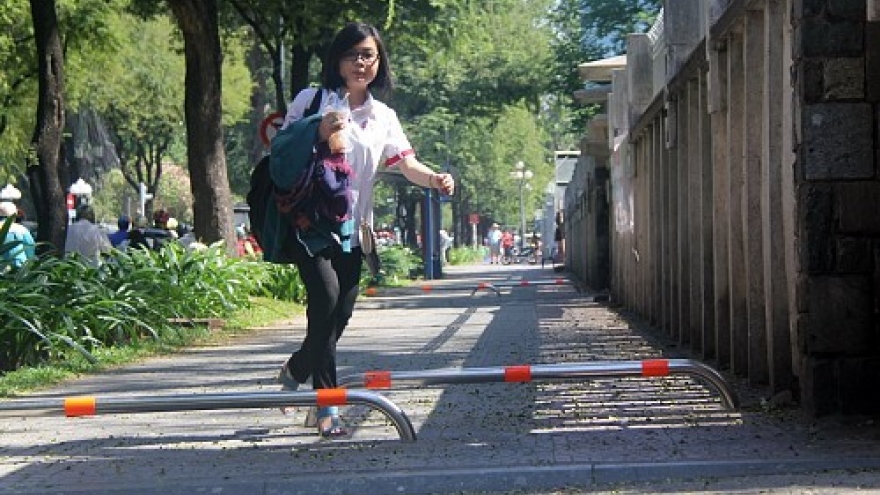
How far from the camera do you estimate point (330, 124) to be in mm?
8445

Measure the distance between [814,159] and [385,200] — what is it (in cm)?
8009

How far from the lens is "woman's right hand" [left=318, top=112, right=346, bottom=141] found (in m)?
8.42

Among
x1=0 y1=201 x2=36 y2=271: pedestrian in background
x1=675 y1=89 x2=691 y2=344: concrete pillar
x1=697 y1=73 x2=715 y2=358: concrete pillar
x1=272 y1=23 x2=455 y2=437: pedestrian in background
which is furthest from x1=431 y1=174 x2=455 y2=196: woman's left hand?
x1=0 y1=201 x2=36 y2=271: pedestrian in background

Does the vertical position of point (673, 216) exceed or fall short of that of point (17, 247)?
it exceeds it

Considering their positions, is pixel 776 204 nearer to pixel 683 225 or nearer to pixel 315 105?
pixel 315 105

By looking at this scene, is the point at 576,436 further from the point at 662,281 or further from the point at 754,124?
the point at 662,281

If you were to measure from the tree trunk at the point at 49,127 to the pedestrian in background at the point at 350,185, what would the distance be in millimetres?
12763

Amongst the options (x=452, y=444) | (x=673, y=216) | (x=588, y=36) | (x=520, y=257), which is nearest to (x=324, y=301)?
(x=452, y=444)

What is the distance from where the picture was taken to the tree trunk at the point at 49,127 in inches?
837

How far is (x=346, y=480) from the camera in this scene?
7289 millimetres

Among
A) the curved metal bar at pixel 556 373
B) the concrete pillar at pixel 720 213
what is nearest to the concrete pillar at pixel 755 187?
the curved metal bar at pixel 556 373

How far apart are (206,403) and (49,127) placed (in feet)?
44.7

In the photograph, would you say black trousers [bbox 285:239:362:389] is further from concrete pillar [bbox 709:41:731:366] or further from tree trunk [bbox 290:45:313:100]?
tree trunk [bbox 290:45:313:100]

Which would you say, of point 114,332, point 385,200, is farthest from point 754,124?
point 385,200
